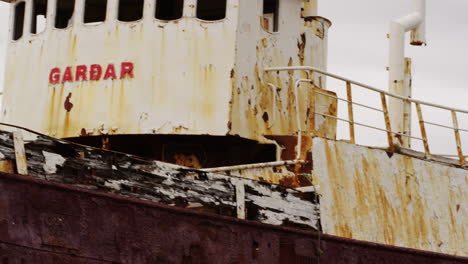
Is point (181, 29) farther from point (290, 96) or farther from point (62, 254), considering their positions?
point (62, 254)

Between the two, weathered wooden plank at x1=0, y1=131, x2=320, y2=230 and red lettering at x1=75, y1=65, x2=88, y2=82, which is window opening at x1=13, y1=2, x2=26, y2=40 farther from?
weathered wooden plank at x1=0, y1=131, x2=320, y2=230

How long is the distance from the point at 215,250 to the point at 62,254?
1.36 metres

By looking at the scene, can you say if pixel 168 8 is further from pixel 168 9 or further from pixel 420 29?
pixel 420 29

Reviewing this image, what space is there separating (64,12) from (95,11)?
0.39 m

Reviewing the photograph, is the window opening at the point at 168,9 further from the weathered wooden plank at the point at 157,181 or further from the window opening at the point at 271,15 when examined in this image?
the weathered wooden plank at the point at 157,181

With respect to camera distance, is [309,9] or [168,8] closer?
[168,8]

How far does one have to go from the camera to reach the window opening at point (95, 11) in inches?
428

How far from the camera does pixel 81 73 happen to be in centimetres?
1002

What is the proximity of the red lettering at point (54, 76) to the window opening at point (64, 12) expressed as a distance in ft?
2.54

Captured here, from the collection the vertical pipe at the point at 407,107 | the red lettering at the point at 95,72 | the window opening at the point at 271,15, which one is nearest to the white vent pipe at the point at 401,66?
the vertical pipe at the point at 407,107

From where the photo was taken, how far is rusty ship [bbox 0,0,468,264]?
6965 millimetres

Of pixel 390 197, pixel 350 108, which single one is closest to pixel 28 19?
pixel 350 108

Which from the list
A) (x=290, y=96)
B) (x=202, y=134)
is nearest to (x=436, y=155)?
(x=290, y=96)

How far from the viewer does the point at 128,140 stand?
32.9 ft
